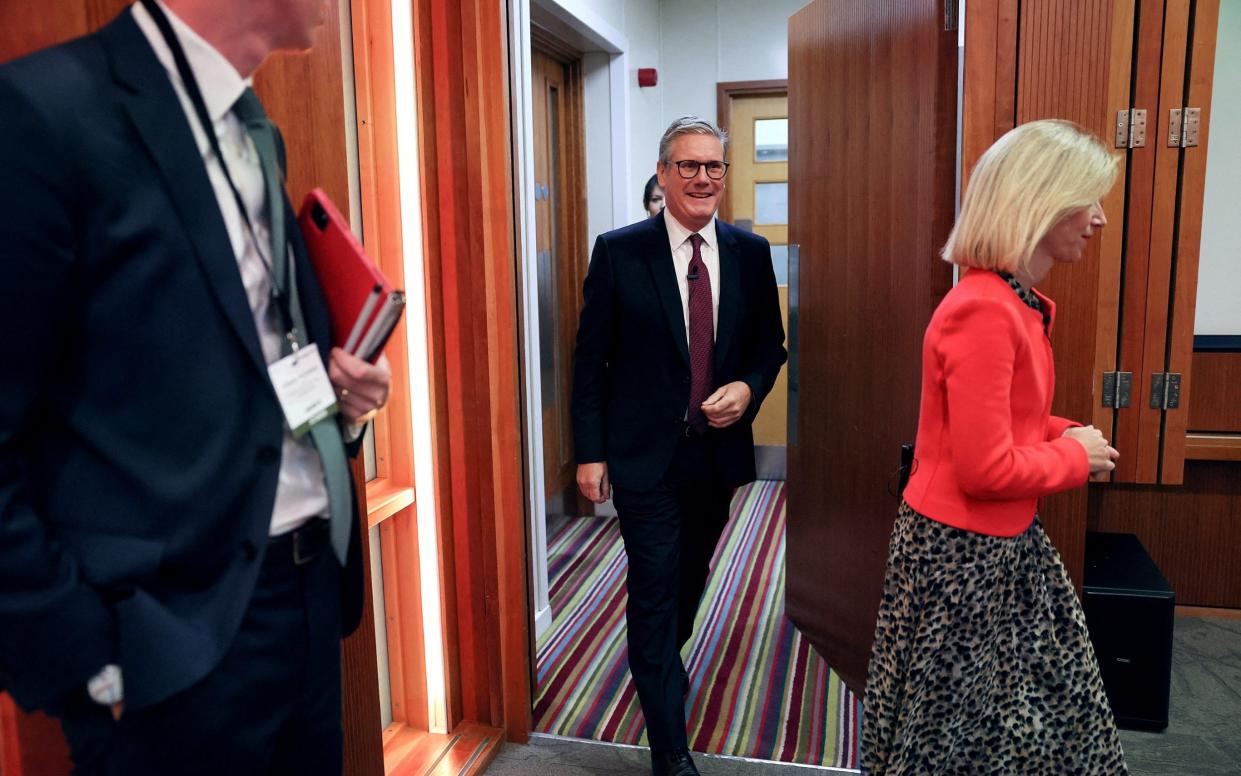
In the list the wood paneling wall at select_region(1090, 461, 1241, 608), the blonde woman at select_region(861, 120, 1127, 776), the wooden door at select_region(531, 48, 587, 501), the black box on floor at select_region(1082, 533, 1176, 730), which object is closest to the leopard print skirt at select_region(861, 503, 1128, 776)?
the blonde woman at select_region(861, 120, 1127, 776)

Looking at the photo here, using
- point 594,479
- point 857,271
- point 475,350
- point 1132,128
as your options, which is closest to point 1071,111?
point 1132,128

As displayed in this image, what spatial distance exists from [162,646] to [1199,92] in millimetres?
2719

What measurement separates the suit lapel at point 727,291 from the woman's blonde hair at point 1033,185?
79cm

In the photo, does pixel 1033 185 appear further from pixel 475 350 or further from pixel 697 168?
pixel 475 350

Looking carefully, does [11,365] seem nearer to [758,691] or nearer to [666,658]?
[666,658]

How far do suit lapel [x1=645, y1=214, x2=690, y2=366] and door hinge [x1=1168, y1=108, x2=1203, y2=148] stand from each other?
4.70 feet

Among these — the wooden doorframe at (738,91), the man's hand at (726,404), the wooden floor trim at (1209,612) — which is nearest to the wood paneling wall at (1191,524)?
the wooden floor trim at (1209,612)

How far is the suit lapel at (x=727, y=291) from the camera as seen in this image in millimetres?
2242

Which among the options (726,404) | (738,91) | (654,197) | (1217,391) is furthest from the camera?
(738,91)

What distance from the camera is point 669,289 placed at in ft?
7.17

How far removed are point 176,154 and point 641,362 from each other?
4.56 ft

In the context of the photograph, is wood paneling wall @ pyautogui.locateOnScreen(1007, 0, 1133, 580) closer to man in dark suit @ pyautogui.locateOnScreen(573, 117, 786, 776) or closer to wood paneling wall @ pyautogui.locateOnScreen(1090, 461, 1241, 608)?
man in dark suit @ pyautogui.locateOnScreen(573, 117, 786, 776)

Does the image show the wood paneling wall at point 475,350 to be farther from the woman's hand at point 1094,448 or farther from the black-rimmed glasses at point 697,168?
the woman's hand at point 1094,448

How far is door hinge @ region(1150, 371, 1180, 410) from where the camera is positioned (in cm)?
257
